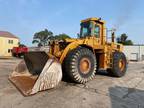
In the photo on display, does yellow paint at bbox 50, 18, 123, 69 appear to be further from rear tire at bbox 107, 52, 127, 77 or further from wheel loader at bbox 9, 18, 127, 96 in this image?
rear tire at bbox 107, 52, 127, 77

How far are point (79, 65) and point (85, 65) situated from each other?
46cm

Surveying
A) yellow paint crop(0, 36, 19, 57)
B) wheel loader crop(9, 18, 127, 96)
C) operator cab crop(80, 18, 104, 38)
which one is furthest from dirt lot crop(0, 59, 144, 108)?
yellow paint crop(0, 36, 19, 57)

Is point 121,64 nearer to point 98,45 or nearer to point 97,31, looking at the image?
point 98,45

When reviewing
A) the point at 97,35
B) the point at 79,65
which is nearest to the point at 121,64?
the point at 97,35

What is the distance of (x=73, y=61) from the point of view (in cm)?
688

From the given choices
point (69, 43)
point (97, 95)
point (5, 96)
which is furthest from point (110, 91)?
point (5, 96)

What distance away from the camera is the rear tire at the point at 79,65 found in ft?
22.6

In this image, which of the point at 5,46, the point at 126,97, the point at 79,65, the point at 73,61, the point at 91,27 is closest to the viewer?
the point at 126,97

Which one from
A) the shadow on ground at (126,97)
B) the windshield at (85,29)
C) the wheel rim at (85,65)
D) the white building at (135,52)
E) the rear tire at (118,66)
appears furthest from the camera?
the white building at (135,52)

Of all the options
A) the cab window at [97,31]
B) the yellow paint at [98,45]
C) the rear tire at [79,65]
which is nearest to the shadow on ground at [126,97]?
the rear tire at [79,65]

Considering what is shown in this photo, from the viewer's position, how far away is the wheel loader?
616 cm

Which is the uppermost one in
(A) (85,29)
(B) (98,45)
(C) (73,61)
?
(A) (85,29)

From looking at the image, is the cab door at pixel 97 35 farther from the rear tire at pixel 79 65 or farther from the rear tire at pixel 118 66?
the rear tire at pixel 118 66

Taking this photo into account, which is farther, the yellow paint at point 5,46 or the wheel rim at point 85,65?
the yellow paint at point 5,46
